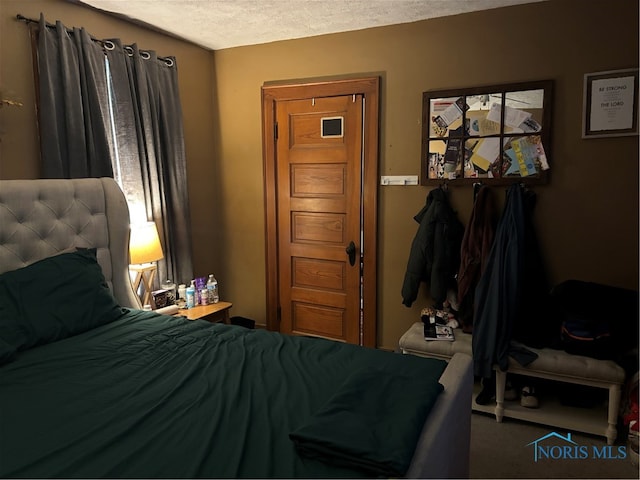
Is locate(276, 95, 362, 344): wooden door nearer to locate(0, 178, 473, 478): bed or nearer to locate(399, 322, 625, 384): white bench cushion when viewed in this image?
locate(399, 322, 625, 384): white bench cushion

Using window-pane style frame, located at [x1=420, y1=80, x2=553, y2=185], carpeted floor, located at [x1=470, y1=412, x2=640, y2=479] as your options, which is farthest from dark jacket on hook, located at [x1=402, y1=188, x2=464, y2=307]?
carpeted floor, located at [x1=470, y1=412, x2=640, y2=479]

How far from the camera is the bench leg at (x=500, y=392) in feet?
8.92

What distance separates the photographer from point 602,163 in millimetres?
2809

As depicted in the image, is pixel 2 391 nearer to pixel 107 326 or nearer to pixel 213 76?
pixel 107 326

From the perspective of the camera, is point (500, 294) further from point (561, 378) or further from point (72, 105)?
point (72, 105)

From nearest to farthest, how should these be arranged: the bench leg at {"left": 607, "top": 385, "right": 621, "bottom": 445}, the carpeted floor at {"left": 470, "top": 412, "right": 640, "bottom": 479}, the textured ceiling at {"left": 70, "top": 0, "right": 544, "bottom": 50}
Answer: the carpeted floor at {"left": 470, "top": 412, "right": 640, "bottom": 479}
the bench leg at {"left": 607, "top": 385, "right": 621, "bottom": 445}
the textured ceiling at {"left": 70, "top": 0, "right": 544, "bottom": 50}

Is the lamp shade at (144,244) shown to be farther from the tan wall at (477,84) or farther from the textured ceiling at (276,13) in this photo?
the textured ceiling at (276,13)

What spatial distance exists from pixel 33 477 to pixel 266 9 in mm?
2801

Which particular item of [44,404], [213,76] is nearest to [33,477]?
[44,404]

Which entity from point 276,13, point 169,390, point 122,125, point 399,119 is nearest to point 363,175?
point 399,119

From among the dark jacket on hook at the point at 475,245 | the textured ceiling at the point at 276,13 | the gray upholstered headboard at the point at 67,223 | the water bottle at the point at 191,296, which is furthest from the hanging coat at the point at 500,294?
the gray upholstered headboard at the point at 67,223

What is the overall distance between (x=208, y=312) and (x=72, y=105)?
1.57m

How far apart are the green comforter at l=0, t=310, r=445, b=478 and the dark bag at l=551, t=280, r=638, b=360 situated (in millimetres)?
1126

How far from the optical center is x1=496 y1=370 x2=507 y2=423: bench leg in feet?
8.92
